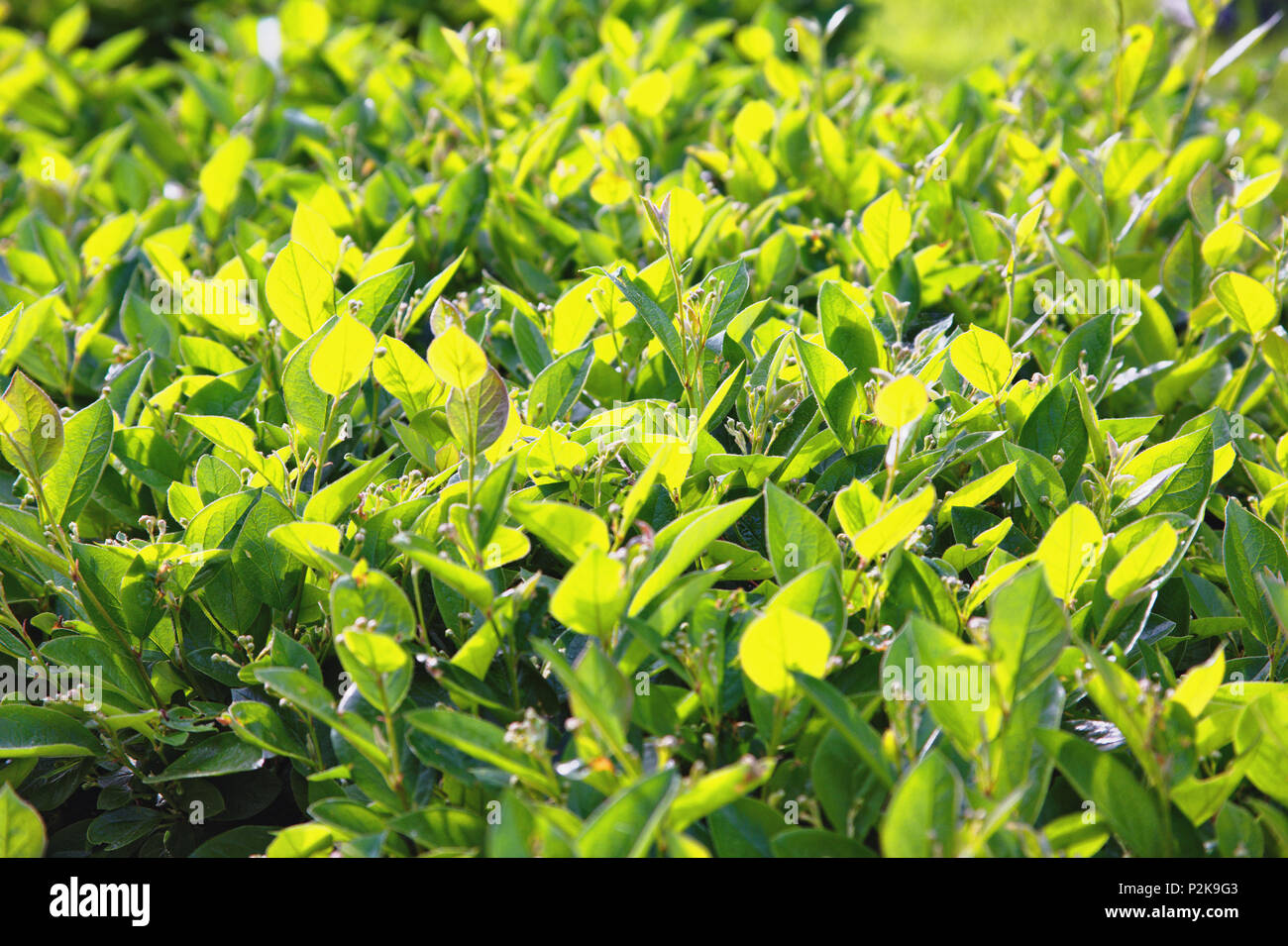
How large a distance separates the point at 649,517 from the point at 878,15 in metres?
6.84

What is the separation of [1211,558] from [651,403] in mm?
938

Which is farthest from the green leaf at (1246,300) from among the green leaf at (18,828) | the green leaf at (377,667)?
the green leaf at (18,828)

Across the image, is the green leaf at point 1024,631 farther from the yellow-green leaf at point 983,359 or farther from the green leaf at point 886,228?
the green leaf at point 886,228

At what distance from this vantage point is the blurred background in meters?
4.70

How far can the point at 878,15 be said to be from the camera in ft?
25.3

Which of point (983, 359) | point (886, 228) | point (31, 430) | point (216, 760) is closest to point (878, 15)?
point (886, 228)

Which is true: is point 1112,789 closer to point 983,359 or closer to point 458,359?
point 983,359

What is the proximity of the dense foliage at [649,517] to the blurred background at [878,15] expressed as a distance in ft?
4.08

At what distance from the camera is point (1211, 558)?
73.3 inches

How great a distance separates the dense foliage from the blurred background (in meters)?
1.25

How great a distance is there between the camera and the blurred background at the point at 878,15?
470 cm

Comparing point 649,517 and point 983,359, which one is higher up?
point 983,359

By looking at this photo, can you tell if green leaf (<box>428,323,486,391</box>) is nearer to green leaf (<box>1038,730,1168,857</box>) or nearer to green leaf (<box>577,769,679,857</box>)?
green leaf (<box>577,769,679,857</box>)
